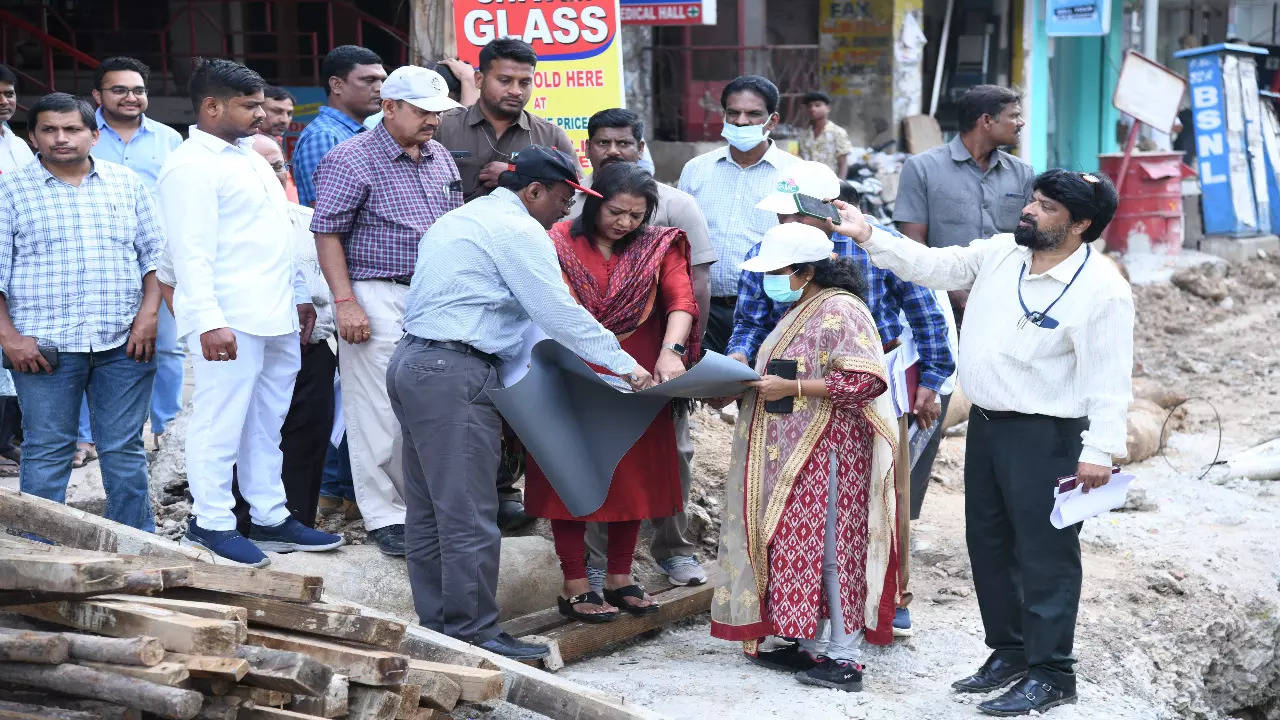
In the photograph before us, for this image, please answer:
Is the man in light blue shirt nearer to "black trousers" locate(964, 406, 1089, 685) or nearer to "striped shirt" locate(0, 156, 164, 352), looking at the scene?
"striped shirt" locate(0, 156, 164, 352)

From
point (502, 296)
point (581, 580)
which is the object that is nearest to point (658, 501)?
point (581, 580)

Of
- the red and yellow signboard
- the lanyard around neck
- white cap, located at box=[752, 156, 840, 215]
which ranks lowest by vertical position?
the lanyard around neck

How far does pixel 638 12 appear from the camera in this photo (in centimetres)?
1220

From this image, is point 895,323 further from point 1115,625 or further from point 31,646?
point 31,646

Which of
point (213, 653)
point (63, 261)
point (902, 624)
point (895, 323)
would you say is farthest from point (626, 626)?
point (63, 261)

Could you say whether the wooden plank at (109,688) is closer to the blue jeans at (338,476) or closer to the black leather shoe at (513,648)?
the black leather shoe at (513,648)

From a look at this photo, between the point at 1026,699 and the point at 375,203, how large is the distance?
9.46 feet

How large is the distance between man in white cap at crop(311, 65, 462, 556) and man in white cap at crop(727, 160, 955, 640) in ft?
4.09

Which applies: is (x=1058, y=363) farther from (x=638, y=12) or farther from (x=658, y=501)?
(x=638, y=12)

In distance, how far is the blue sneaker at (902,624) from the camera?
17.5 ft

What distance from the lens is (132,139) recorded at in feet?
21.3

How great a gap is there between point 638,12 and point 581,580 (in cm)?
818

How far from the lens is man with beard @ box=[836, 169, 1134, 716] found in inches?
171

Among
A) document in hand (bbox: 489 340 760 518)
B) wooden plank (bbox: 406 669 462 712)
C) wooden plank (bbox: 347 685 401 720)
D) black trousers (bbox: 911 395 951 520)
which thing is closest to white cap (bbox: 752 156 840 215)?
document in hand (bbox: 489 340 760 518)
